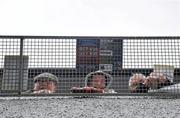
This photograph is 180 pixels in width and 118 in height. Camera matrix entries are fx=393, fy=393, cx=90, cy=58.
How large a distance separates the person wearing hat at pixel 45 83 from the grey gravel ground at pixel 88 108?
181 mm

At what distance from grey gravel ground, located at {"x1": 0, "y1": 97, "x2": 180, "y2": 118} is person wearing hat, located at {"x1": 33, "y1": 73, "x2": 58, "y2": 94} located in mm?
181

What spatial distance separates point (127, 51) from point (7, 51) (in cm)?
74

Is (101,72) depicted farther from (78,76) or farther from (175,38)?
(175,38)

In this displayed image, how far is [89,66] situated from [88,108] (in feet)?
1.83

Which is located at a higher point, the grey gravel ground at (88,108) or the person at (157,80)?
the person at (157,80)

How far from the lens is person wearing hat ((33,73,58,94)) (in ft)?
7.76

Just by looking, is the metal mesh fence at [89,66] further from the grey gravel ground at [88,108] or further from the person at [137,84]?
the grey gravel ground at [88,108]

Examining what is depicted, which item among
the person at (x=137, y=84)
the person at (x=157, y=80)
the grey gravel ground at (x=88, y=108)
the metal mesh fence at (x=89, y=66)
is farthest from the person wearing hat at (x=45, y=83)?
the person at (x=157, y=80)

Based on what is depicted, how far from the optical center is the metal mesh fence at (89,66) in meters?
2.36

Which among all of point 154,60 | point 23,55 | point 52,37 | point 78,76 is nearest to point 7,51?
point 23,55

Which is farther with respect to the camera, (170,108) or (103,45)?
(103,45)

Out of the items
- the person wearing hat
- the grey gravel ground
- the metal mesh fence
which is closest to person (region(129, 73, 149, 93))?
the metal mesh fence

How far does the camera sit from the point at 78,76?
237 cm

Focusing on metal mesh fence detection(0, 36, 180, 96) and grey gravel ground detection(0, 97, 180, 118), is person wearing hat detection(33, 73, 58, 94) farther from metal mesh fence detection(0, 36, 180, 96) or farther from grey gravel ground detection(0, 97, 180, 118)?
grey gravel ground detection(0, 97, 180, 118)
